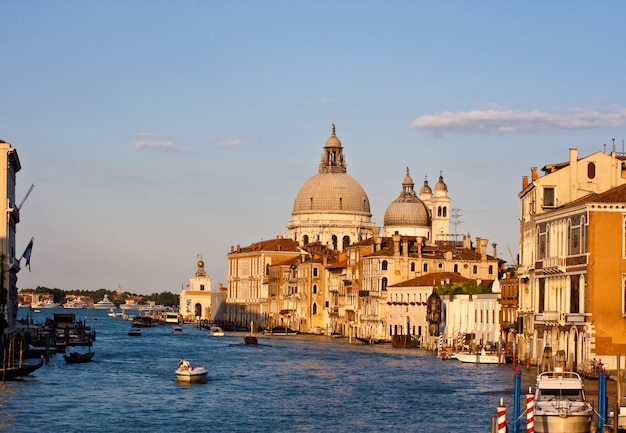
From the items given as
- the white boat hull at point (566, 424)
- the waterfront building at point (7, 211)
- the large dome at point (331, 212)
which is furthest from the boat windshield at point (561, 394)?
the large dome at point (331, 212)

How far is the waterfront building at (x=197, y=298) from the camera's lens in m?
189

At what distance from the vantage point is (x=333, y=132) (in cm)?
16812

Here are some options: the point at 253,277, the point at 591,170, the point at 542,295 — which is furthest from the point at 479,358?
the point at 253,277

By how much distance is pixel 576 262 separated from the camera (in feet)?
178

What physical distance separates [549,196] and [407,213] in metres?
84.2

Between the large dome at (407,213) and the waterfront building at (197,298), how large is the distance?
154ft

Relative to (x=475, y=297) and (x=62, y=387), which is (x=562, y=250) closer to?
(x=62, y=387)

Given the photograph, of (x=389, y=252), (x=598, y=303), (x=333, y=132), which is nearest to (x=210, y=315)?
(x=333, y=132)

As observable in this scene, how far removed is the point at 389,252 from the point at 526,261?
135 feet

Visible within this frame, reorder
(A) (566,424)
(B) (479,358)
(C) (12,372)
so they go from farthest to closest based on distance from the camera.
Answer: (B) (479,358), (C) (12,372), (A) (566,424)

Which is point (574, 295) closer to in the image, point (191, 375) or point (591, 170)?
point (591, 170)

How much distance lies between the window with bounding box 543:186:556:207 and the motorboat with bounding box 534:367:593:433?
82.2 feet

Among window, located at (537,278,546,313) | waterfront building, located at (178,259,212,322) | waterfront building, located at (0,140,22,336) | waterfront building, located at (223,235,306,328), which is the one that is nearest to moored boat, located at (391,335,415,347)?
waterfront building, located at (0,140,22,336)

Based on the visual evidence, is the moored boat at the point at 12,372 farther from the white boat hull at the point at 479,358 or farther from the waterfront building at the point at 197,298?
the waterfront building at the point at 197,298
